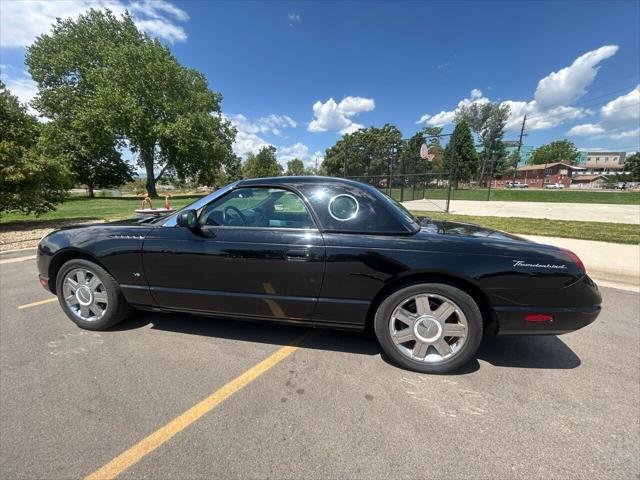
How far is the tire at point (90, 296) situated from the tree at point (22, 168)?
7.93 m

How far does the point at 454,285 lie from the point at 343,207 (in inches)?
42.2

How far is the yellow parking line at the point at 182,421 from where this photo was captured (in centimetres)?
158

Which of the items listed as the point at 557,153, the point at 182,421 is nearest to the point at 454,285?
the point at 182,421

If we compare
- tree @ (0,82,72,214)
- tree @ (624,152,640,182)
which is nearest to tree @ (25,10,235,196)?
tree @ (0,82,72,214)

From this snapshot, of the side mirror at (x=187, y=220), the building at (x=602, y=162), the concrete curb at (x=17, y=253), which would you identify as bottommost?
the concrete curb at (x=17, y=253)

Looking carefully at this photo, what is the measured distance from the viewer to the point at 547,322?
2.22 metres

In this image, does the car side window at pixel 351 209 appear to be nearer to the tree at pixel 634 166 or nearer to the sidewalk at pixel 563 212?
the sidewalk at pixel 563 212

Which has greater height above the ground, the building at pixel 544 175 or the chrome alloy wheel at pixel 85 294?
the building at pixel 544 175

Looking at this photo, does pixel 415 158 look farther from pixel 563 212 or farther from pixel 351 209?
pixel 351 209

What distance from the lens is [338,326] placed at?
253cm

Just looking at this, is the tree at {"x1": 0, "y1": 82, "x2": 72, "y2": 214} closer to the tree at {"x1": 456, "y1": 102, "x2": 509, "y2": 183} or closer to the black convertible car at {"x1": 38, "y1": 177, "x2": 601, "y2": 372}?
the black convertible car at {"x1": 38, "y1": 177, "x2": 601, "y2": 372}

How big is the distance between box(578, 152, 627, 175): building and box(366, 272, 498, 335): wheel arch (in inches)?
5106

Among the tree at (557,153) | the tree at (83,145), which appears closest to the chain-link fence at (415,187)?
the tree at (83,145)

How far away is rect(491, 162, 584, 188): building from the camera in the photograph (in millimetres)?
83625
